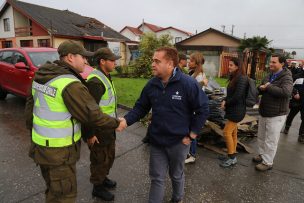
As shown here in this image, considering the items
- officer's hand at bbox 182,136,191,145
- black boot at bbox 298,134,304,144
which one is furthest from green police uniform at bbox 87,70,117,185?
black boot at bbox 298,134,304,144

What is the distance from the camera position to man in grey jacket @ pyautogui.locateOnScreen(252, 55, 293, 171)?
3.84 meters

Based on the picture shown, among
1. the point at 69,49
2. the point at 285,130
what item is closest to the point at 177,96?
the point at 69,49

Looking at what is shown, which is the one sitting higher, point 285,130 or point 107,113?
point 107,113

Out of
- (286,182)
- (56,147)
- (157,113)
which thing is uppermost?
(157,113)

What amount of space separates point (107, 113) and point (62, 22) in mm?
26819

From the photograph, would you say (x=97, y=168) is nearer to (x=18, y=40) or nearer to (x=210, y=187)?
(x=210, y=187)

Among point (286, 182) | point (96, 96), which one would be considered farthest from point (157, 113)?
point (286, 182)

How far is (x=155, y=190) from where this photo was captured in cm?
281

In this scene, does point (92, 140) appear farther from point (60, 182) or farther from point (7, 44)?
point (7, 44)

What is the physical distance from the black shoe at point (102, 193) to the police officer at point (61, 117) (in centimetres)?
91

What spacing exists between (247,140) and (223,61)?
44.1 feet

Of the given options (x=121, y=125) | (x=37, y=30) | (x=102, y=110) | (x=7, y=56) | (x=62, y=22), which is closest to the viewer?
(x=121, y=125)

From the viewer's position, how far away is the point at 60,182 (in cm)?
225

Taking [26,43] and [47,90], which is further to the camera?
[26,43]
